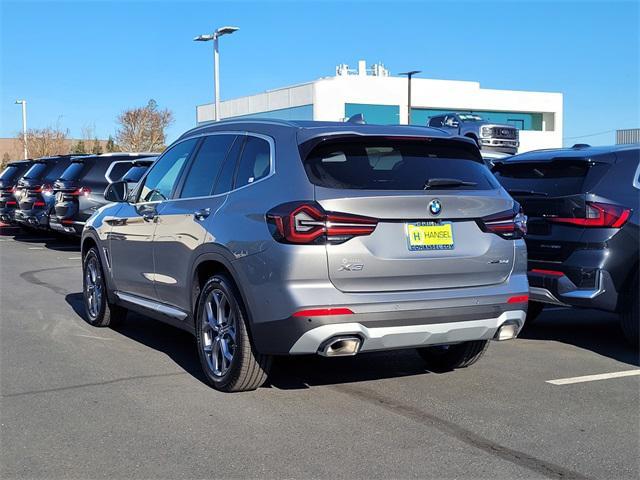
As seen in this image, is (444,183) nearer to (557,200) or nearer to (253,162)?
(253,162)

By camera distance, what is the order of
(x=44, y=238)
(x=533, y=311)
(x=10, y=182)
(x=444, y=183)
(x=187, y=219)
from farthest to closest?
(x=10, y=182)
(x=44, y=238)
(x=533, y=311)
(x=187, y=219)
(x=444, y=183)

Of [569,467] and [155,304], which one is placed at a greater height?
[155,304]

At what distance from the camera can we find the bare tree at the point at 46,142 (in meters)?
48.2

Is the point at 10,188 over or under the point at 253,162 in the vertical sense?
under

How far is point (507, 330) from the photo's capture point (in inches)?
214

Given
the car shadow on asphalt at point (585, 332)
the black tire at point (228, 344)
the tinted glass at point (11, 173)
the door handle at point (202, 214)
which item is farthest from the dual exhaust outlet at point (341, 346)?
the tinted glass at point (11, 173)

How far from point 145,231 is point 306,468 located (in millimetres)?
3206

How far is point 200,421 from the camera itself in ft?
16.1

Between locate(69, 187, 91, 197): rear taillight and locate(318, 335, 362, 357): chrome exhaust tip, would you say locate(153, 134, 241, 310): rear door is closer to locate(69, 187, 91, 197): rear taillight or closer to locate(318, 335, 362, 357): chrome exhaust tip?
locate(318, 335, 362, 357): chrome exhaust tip

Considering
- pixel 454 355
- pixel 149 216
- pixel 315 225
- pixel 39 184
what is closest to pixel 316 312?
pixel 315 225

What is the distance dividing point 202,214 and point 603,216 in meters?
3.43

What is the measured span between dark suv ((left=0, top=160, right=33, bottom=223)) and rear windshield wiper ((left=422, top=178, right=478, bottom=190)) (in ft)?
51.1

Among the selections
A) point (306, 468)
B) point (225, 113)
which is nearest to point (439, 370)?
point (306, 468)

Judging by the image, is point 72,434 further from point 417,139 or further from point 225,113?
point 225,113
